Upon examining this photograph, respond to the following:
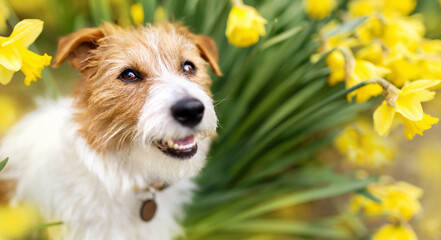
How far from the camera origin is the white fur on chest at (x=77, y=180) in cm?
135

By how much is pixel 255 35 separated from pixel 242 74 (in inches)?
15.4

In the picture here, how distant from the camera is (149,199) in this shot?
1488 millimetres

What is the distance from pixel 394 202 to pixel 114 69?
4.32 ft

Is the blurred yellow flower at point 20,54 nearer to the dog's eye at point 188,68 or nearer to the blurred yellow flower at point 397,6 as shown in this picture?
the dog's eye at point 188,68

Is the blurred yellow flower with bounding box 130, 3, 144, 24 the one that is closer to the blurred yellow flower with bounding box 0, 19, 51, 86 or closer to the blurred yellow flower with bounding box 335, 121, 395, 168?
the blurred yellow flower with bounding box 0, 19, 51, 86

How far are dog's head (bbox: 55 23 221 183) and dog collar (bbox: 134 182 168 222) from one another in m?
0.15

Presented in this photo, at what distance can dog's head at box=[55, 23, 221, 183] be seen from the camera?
115 cm

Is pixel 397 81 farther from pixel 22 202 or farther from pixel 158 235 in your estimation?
pixel 22 202

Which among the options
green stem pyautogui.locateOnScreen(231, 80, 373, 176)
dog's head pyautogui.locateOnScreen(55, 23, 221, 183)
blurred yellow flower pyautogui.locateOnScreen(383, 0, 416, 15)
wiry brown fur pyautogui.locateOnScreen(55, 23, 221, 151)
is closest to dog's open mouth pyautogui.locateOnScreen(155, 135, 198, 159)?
dog's head pyautogui.locateOnScreen(55, 23, 221, 183)

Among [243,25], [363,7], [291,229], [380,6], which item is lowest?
[291,229]

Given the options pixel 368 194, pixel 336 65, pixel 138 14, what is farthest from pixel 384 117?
pixel 138 14

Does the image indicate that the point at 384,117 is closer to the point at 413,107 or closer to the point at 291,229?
the point at 413,107

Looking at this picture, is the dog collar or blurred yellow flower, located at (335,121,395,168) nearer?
the dog collar

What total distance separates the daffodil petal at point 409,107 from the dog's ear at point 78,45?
108 cm
